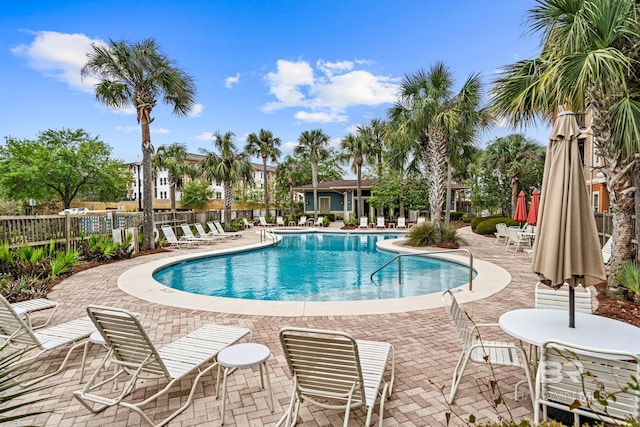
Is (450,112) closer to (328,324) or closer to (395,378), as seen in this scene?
(328,324)

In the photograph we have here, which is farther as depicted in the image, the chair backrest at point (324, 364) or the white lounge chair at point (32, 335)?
the white lounge chair at point (32, 335)

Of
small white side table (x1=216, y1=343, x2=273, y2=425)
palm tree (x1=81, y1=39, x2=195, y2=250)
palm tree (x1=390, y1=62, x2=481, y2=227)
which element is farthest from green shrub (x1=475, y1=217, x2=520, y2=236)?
small white side table (x1=216, y1=343, x2=273, y2=425)

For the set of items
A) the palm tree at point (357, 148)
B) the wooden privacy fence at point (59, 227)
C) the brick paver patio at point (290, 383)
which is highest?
the palm tree at point (357, 148)

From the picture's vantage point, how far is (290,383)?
3.55 m

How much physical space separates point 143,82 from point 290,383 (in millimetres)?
13756

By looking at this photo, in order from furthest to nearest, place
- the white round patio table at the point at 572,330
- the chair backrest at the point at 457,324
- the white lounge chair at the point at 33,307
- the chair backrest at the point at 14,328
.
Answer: the white lounge chair at the point at 33,307, the chair backrest at the point at 14,328, the chair backrest at the point at 457,324, the white round patio table at the point at 572,330

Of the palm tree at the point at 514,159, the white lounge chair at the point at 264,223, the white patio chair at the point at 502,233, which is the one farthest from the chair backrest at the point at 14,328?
the palm tree at the point at 514,159

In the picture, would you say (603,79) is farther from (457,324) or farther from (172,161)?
(172,161)

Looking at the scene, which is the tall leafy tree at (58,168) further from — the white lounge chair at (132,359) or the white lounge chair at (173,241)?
the white lounge chair at (132,359)

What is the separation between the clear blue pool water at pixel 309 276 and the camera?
8.91 meters

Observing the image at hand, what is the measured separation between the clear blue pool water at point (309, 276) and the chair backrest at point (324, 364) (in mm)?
5543

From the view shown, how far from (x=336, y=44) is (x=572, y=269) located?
2011 centimetres

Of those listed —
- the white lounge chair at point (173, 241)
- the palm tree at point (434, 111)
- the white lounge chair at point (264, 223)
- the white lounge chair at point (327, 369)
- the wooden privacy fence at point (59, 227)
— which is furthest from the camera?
the white lounge chair at point (264, 223)

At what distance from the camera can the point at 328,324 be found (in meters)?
5.36
